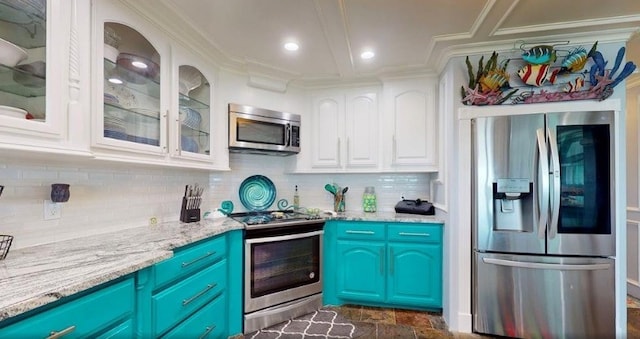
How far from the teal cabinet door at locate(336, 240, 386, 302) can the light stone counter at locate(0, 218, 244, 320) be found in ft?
4.20

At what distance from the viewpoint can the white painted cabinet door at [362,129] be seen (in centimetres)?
296

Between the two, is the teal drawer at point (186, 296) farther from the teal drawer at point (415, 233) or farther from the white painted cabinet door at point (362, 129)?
the white painted cabinet door at point (362, 129)

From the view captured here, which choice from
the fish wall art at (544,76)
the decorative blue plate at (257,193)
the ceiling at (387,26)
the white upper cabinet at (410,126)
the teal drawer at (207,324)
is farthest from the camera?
the decorative blue plate at (257,193)

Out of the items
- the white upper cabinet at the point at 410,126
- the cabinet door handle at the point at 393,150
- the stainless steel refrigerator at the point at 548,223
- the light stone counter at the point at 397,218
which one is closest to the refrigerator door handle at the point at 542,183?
the stainless steel refrigerator at the point at 548,223

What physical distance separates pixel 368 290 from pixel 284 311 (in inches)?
30.1

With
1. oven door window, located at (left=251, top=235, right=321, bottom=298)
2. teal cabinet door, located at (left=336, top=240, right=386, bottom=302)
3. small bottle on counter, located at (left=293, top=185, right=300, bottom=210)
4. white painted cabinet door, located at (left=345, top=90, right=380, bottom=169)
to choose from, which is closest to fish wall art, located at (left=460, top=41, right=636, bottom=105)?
white painted cabinet door, located at (left=345, top=90, right=380, bottom=169)

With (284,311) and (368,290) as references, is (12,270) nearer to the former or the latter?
(284,311)

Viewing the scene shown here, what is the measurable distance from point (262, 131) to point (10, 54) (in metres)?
1.77

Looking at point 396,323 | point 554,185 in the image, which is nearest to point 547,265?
point 554,185

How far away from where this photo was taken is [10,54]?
3.74 feet

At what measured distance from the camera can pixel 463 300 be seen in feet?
7.31

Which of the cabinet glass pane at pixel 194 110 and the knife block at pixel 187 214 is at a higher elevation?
the cabinet glass pane at pixel 194 110

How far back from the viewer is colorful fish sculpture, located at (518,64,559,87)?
207cm

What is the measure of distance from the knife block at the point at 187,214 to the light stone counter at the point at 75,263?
0.43 m
